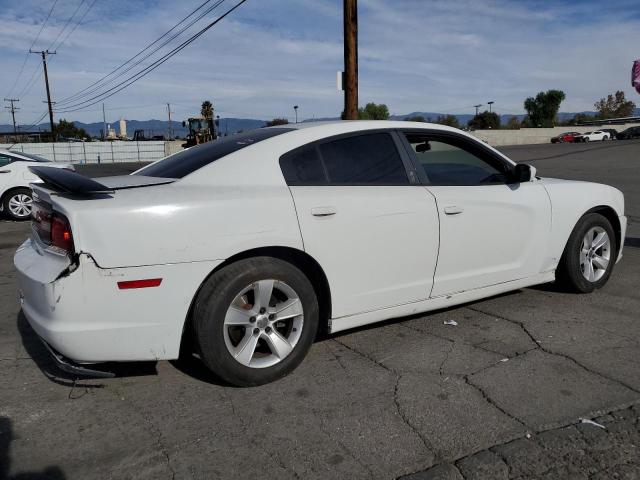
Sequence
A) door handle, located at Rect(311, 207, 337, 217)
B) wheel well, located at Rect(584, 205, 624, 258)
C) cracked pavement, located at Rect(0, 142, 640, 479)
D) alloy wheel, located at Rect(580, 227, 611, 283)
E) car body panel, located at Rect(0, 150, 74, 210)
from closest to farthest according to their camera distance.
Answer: cracked pavement, located at Rect(0, 142, 640, 479)
door handle, located at Rect(311, 207, 337, 217)
alloy wheel, located at Rect(580, 227, 611, 283)
wheel well, located at Rect(584, 205, 624, 258)
car body panel, located at Rect(0, 150, 74, 210)

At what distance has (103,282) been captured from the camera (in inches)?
112

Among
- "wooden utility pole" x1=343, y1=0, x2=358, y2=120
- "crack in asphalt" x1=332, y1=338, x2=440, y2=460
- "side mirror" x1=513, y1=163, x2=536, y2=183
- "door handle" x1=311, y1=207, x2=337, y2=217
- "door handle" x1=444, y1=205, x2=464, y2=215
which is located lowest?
"crack in asphalt" x1=332, y1=338, x2=440, y2=460

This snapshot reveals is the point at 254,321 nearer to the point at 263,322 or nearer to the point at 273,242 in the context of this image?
the point at 263,322

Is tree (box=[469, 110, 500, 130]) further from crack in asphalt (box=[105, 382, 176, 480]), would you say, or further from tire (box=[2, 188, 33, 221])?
crack in asphalt (box=[105, 382, 176, 480])

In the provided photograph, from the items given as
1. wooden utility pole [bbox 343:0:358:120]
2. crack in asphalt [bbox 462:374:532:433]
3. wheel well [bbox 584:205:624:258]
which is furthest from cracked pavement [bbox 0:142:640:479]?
wooden utility pole [bbox 343:0:358:120]

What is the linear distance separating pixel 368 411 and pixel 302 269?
970mm

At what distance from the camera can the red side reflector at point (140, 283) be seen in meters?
2.87

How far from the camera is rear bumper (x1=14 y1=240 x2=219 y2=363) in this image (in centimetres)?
284

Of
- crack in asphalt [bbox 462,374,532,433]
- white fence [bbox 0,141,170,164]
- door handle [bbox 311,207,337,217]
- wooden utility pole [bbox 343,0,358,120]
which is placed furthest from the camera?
white fence [bbox 0,141,170,164]

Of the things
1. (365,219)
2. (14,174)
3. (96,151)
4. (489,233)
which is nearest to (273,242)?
(365,219)

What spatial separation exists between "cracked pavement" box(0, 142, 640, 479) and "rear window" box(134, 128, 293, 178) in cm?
128

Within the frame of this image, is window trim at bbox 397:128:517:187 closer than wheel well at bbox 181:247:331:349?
No

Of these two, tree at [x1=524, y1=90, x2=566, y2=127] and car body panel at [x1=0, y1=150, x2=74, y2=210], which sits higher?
tree at [x1=524, y1=90, x2=566, y2=127]

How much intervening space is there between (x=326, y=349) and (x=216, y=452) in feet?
4.58
